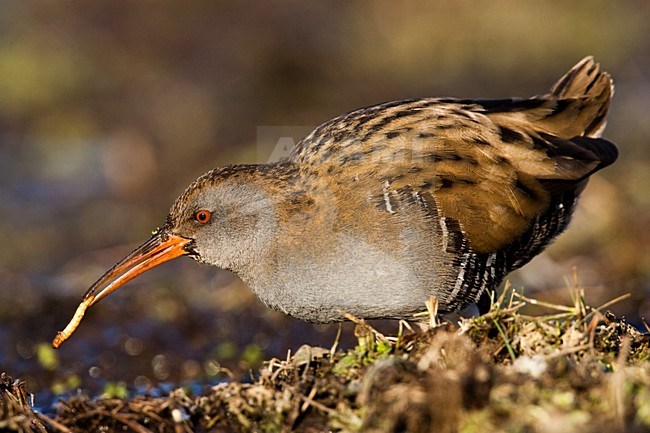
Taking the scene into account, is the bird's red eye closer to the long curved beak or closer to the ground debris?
the long curved beak

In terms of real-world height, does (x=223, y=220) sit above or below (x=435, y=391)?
above

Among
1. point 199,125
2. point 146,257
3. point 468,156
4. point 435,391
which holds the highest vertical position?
point 468,156

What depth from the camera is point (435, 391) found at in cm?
326

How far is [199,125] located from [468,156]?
8014 millimetres

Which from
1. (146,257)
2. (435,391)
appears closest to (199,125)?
(146,257)

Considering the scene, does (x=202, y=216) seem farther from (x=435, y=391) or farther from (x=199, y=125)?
(x=199, y=125)

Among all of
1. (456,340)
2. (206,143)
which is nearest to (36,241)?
(206,143)

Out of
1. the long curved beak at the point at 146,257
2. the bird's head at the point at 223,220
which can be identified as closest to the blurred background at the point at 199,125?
the long curved beak at the point at 146,257

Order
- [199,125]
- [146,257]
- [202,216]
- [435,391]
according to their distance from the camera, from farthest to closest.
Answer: [199,125] → [146,257] → [202,216] → [435,391]

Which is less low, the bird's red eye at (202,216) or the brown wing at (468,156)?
the brown wing at (468,156)

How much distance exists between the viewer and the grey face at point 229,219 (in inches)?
197

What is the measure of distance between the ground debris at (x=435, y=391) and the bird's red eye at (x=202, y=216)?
1.04 m

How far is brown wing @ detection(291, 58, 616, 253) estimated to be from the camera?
4.97 metres

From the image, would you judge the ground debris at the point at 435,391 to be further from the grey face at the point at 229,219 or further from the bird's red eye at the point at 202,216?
the bird's red eye at the point at 202,216
